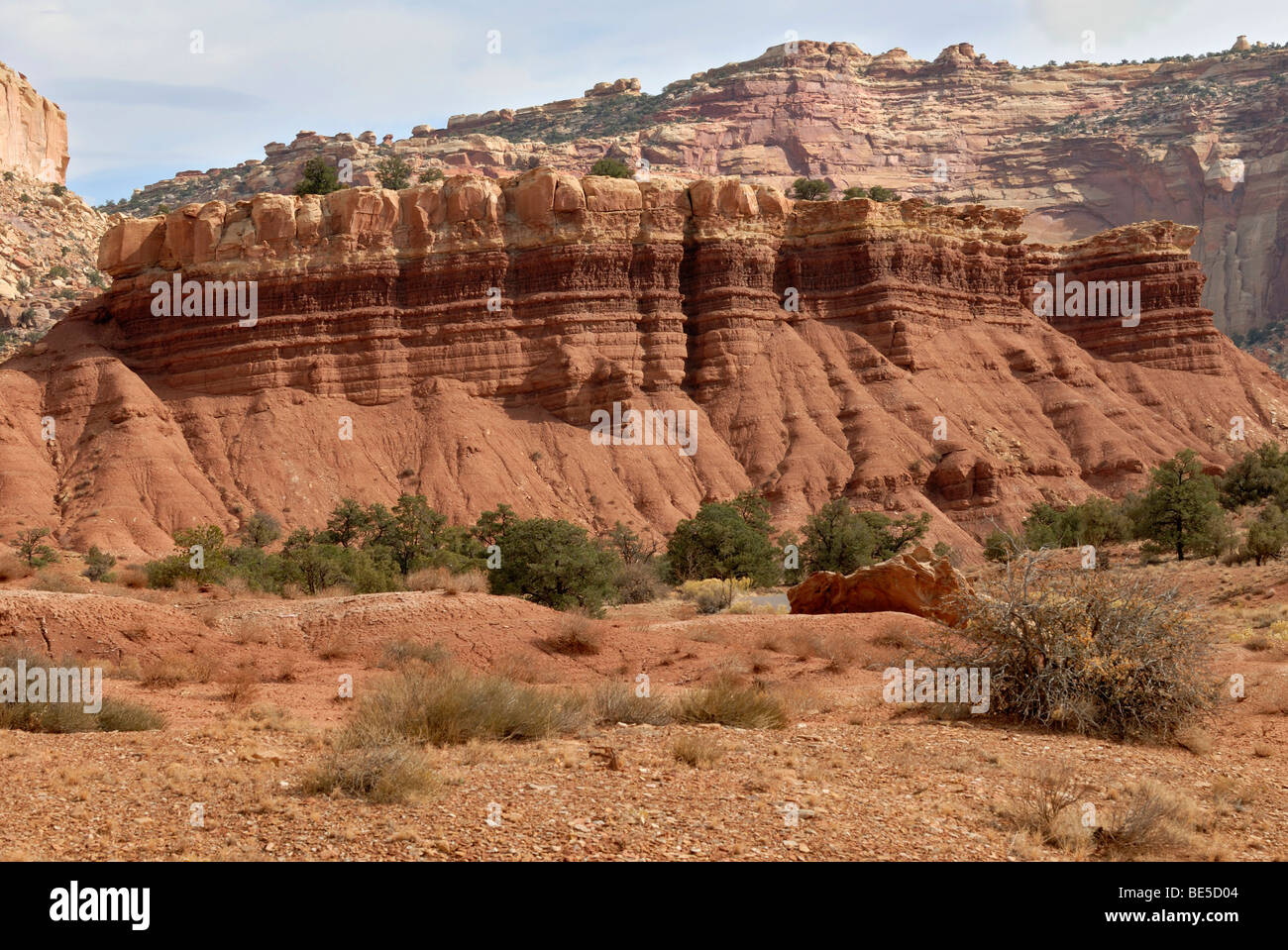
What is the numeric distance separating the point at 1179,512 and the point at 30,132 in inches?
3658

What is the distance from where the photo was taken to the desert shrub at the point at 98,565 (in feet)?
113

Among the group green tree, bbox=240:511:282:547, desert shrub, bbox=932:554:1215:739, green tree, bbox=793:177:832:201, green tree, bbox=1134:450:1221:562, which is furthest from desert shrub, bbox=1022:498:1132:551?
green tree, bbox=793:177:832:201

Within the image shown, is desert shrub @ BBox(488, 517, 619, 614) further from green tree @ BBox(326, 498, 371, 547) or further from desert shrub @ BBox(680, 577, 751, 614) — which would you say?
green tree @ BBox(326, 498, 371, 547)

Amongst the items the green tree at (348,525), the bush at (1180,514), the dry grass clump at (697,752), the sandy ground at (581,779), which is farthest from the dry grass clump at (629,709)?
the green tree at (348,525)

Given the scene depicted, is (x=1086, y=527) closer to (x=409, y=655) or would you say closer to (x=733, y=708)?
(x=409, y=655)

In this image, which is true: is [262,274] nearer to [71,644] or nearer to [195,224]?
[195,224]

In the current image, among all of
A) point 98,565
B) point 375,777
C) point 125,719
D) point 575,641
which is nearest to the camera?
point 375,777

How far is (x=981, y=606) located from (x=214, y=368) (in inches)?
1879

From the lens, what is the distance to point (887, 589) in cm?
2381

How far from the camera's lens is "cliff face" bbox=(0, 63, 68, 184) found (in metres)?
92.1

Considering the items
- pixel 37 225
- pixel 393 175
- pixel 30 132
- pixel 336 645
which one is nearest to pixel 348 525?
pixel 336 645

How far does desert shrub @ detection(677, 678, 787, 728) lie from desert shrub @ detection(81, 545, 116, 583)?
24317 mm

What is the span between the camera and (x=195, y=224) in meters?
55.2

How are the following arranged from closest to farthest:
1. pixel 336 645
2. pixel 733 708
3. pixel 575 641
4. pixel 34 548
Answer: pixel 733 708
pixel 336 645
pixel 575 641
pixel 34 548
